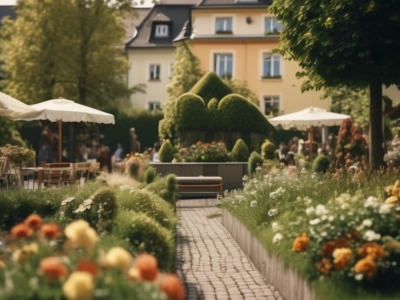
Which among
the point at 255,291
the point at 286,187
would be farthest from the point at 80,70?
the point at 255,291

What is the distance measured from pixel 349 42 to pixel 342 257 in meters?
8.31

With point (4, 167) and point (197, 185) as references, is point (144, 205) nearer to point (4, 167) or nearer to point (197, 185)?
point (4, 167)

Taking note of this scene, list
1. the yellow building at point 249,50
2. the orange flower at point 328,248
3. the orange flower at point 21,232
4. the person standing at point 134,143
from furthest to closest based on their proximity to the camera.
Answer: the yellow building at point 249,50 → the person standing at point 134,143 → the orange flower at point 328,248 → the orange flower at point 21,232

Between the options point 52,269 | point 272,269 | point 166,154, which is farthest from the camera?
point 166,154

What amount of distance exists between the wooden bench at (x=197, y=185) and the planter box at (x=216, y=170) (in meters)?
1.79

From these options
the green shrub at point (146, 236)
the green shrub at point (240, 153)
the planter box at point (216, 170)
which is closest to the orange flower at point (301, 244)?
the green shrub at point (146, 236)

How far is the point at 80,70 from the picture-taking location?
133 ft

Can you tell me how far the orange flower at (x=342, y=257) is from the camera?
20.1ft

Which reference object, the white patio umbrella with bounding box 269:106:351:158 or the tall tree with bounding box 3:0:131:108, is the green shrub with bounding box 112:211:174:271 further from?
the tall tree with bounding box 3:0:131:108

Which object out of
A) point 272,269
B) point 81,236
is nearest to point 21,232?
point 81,236

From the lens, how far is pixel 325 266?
6.43 meters

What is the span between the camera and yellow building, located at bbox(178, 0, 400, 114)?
46281 millimetres

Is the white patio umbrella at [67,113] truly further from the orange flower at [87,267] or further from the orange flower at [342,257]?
the orange flower at [87,267]

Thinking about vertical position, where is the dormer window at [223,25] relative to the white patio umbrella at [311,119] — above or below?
above
